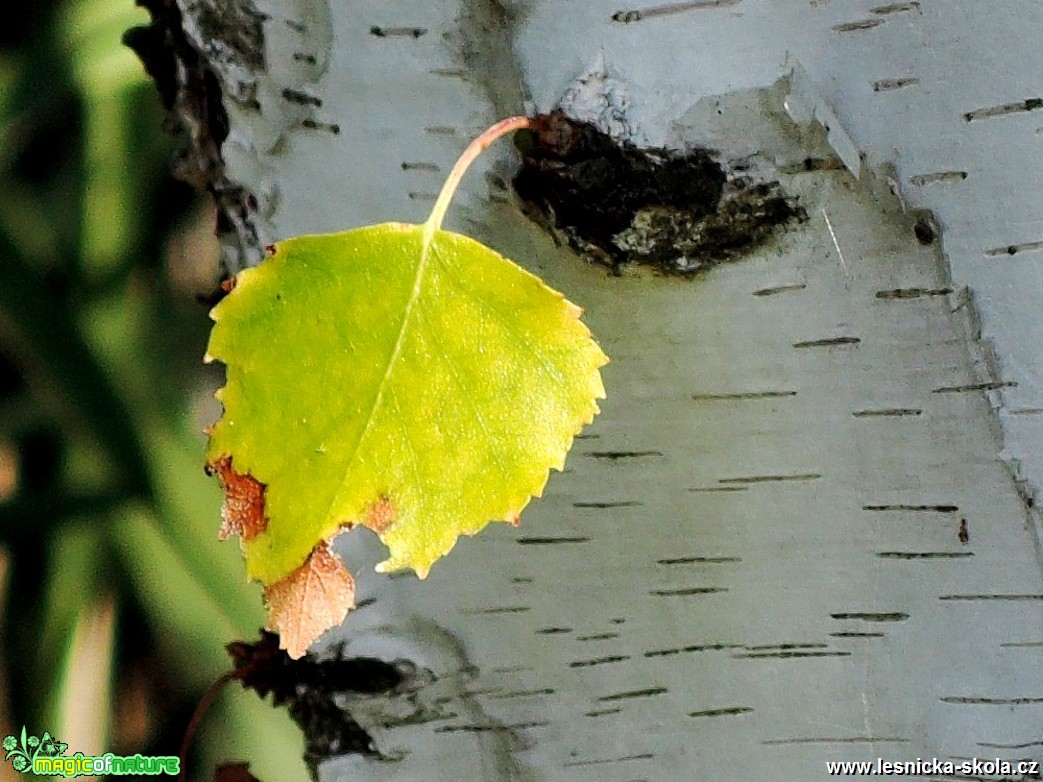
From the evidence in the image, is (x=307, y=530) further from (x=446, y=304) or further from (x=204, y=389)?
(x=204, y=389)

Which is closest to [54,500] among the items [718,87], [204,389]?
[204,389]

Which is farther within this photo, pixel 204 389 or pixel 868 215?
pixel 204 389

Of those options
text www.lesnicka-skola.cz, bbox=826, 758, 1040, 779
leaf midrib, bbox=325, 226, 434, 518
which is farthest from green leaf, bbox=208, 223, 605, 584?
text www.lesnicka-skola.cz, bbox=826, 758, 1040, 779

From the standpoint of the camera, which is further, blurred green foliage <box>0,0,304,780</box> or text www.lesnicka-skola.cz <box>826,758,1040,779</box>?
blurred green foliage <box>0,0,304,780</box>

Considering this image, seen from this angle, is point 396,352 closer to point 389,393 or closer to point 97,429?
point 389,393

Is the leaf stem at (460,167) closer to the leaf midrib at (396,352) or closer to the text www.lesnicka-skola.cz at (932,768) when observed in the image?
the leaf midrib at (396,352)
